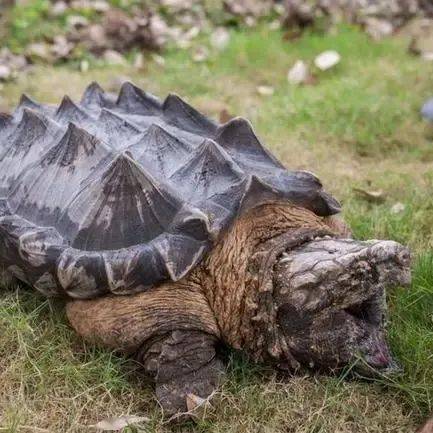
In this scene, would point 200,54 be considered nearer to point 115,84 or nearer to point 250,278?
point 115,84

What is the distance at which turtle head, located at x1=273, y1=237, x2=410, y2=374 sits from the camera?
1.94 meters

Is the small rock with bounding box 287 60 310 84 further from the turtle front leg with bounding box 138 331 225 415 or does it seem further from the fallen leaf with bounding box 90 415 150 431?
the fallen leaf with bounding box 90 415 150 431

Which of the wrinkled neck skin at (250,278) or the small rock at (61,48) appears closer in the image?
the wrinkled neck skin at (250,278)

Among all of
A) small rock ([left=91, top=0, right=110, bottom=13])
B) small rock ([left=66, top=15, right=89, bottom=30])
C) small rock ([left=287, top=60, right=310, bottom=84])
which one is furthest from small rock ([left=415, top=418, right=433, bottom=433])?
small rock ([left=91, top=0, right=110, bottom=13])

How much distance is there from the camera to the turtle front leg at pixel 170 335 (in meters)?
2.07

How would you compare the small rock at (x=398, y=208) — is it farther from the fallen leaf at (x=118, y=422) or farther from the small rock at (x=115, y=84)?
the small rock at (x=115, y=84)

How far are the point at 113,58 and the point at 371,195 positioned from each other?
108 inches

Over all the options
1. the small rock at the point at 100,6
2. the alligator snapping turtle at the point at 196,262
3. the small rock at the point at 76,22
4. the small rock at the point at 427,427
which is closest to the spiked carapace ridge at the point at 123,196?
the alligator snapping turtle at the point at 196,262

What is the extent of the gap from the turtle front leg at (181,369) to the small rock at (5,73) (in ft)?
10.9

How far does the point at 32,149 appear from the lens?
8.17 ft

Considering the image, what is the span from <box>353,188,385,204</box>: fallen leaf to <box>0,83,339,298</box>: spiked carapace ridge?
0.96 meters

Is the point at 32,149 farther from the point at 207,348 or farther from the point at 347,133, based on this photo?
the point at 347,133

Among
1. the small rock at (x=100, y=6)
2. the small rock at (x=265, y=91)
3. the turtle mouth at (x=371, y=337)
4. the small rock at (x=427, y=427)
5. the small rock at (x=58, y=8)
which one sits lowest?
the small rock at (x=265, y=91)

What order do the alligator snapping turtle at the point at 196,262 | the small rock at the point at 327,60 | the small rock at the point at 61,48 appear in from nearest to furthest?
the alligator snapping turtle at the point at 196,262 < the small rock at the point at 327,60 < the small rock at the point at 61,48
